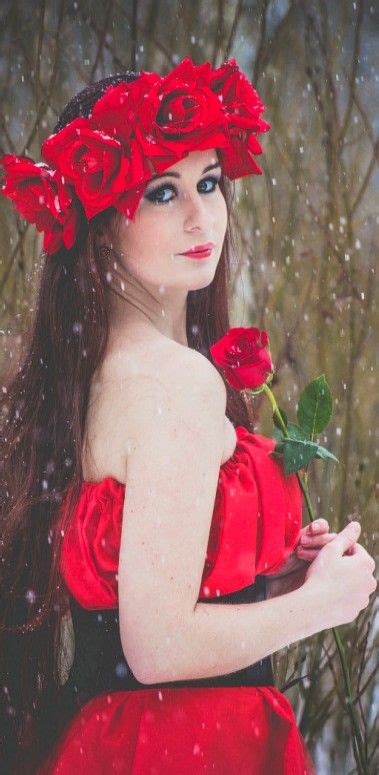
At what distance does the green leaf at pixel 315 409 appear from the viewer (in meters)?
0.94

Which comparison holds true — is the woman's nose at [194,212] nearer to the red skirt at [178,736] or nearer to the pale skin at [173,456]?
the pale skin at [173,456]

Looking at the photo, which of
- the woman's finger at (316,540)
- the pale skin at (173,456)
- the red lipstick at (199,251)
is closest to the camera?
the pale skin at (173,456)

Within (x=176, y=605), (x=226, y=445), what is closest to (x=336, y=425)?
(x=226, y=445)

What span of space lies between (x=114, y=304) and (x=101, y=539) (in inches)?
9.0

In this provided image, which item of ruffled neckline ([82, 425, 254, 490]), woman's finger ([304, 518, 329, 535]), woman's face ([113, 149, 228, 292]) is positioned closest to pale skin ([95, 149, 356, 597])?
woman's face ([113, 149, 228, 292])

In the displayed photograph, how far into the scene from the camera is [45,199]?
855 millimetres

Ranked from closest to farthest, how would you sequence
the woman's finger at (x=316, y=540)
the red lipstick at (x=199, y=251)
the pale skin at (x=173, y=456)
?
A: the pale skin at (x=173, y=456), the red lipstick at (x=199, y=251), the woman's finger at (x=316, y=540)

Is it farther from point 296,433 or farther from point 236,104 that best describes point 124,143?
point 296,433

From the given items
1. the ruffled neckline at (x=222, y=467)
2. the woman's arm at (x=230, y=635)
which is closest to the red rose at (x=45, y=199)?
the ruffled neckline at (x=222, y=467)

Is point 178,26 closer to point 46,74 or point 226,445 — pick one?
point 46,74

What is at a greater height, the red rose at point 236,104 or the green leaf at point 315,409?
the red rose at point 236,104

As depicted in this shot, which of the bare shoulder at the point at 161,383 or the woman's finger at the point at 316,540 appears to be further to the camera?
the woman's finger at the point at 316,540

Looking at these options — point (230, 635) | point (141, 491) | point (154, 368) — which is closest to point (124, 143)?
point (154, 368)

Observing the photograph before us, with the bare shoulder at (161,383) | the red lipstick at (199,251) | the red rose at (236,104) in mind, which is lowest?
the bare shoulder at (161,383)
